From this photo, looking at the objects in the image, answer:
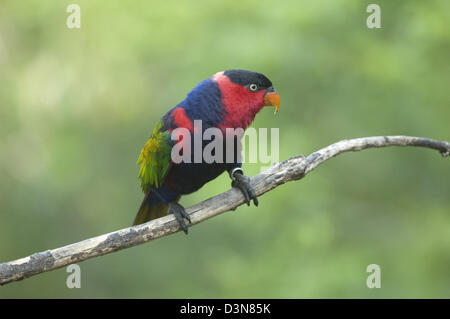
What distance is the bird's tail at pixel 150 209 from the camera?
445cm

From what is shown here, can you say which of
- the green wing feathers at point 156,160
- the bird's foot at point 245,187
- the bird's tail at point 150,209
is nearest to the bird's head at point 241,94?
the bird's foot at point 245,187

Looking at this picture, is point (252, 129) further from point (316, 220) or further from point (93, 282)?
point (93, 282)

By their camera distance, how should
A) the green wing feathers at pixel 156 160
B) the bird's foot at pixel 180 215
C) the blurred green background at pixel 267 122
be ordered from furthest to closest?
the blurred green background at pixel 267 122, the green wing feathers at pixel 156 160, the bird's foot at pixel 180 215

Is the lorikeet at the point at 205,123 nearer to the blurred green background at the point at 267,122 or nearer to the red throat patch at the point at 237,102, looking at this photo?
the red throat patch at the point at 237,102

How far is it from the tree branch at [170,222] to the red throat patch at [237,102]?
1.53 feet

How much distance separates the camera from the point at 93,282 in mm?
8688

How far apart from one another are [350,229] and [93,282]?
182 inches

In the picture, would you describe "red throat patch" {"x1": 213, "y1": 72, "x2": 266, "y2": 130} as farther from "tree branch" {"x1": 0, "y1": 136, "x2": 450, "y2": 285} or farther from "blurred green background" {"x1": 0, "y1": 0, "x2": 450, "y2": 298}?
"blurred green background" {"x1": 0, "y1": 0, "x2": 450, "y2": 298}

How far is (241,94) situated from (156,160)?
921 mm

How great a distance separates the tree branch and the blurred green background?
183 centimetres

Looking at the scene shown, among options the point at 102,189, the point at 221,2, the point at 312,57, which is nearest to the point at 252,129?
the point at 312,57

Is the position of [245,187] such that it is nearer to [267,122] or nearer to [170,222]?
[170,222]

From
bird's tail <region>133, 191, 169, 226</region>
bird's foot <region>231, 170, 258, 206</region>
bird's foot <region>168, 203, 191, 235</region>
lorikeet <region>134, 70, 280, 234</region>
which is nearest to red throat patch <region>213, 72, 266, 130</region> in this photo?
lorikeet <region>134, 70, 280, 234</region>

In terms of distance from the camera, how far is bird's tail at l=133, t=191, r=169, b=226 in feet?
14.6
